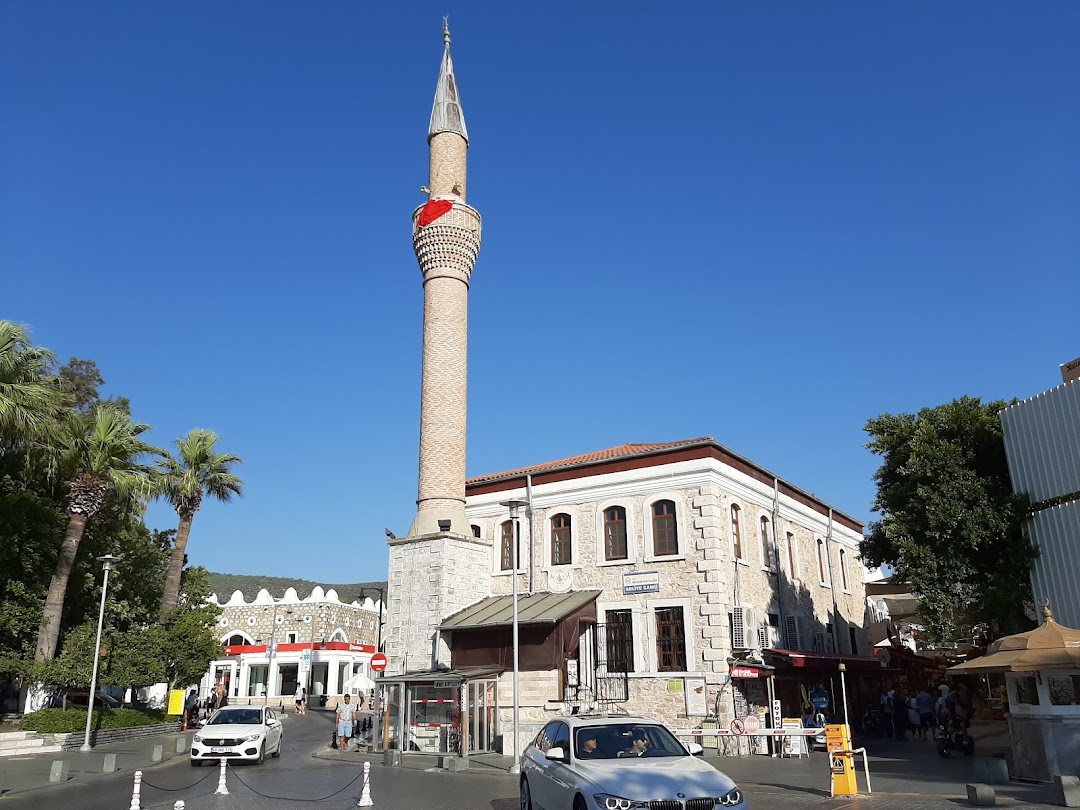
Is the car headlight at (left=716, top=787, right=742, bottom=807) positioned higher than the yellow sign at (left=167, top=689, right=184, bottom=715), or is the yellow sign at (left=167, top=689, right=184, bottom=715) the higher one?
the yellow sign at (left=167, top=689, right=184, bottom=715)

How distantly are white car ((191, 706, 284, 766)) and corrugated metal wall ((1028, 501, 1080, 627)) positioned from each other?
58.7ft

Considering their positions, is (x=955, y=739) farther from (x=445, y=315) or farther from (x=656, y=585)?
(x=445, y=315)

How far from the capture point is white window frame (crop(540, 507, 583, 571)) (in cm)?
2552

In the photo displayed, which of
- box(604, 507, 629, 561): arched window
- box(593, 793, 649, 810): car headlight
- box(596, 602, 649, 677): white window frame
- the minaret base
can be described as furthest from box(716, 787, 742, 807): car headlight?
the minaret base

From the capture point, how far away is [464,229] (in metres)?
29.5

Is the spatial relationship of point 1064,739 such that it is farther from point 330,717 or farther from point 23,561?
point 330,717

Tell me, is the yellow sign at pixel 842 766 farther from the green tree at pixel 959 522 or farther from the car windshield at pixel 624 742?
the green tree at pixel 959 522

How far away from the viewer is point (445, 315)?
94.6 ft

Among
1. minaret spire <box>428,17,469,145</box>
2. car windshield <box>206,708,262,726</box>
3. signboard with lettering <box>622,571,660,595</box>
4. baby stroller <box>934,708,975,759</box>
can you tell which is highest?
minaret spire <box>428,17,469,145</box>

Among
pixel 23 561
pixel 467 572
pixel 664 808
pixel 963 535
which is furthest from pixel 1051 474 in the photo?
pixel 23 561

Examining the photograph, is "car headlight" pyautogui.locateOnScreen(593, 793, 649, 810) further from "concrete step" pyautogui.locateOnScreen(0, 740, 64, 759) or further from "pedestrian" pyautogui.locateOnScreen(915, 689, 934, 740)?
"concrete step" pyautogui.locateOnScreen(0, 740, 64, 759)

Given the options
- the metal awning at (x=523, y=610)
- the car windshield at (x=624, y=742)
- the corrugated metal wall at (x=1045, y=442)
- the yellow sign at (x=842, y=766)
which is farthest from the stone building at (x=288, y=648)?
the car windshield at (x=624, y=742)

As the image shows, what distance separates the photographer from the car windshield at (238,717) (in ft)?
68.2

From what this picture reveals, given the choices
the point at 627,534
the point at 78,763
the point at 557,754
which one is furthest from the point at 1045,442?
the point at 78,763
